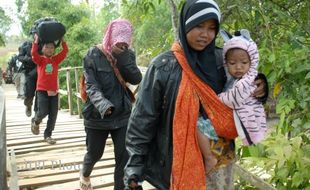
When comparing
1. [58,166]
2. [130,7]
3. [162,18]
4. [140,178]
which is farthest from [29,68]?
[162,18]

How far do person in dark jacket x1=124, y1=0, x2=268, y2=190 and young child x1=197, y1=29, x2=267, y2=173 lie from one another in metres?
0.04

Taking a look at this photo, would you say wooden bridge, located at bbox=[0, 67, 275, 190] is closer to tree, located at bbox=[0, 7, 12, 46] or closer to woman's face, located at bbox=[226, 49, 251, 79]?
woman's face, located at bbox=[226, 49, 251, 79]

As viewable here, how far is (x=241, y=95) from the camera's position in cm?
189

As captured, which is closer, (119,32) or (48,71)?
(119,32)

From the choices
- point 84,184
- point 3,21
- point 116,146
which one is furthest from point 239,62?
point 3,21

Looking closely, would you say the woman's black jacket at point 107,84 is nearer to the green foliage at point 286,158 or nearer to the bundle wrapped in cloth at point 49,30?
the green foliage at point 286,158

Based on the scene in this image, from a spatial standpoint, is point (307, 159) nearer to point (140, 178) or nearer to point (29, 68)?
A: point (140, 178)

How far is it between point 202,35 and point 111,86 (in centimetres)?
144

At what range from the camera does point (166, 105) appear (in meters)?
2.03

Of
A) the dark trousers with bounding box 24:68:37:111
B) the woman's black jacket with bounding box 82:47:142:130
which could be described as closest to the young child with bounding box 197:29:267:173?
the woman's black jacket with bounding box 82:47:142:130

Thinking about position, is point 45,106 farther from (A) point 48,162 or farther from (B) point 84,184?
(B) point 84,184

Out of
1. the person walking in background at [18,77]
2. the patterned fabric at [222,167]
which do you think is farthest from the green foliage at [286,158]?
the person walking in background at [18,77]

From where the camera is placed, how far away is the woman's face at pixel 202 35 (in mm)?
1914

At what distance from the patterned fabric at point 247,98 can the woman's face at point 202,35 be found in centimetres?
Result: 10
